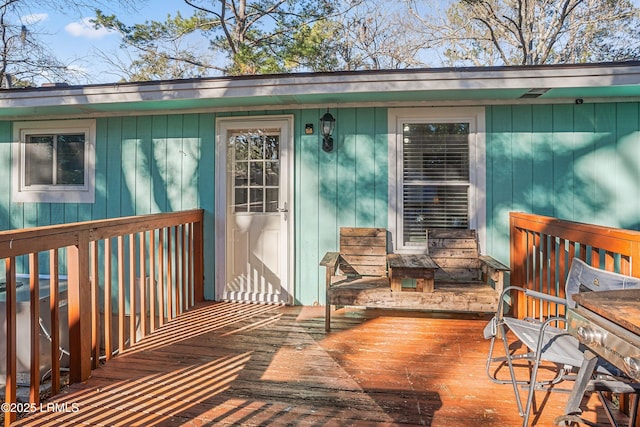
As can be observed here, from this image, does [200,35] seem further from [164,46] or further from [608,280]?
[608,280]

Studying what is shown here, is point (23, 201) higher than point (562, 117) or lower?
lower

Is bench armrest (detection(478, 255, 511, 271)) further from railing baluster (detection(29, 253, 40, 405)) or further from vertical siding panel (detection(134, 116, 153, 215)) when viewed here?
vertical siding panel (detection(134, 116, 153, 215))

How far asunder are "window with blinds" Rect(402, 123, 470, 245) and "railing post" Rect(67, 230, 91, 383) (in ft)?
9.50

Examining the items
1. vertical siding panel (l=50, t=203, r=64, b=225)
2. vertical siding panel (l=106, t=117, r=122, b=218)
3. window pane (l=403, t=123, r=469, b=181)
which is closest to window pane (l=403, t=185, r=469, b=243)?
window pane (l=403, t=123, r=469, b=181)

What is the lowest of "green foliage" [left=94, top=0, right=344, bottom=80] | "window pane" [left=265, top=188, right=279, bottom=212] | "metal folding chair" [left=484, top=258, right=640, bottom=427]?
"metal folding chair" [left=484, top=258, right=640, bottom=427]

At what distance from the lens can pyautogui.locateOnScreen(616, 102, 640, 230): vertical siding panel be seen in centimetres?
347

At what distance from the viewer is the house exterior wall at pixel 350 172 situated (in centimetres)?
351

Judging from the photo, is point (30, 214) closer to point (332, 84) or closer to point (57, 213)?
point (57, 213)

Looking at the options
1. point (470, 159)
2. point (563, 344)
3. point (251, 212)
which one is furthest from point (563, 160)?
point (251, 212)

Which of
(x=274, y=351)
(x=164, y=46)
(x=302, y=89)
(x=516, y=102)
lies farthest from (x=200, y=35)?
(x=274, y=351)

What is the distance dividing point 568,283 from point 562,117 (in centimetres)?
232

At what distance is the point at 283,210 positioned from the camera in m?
3.94

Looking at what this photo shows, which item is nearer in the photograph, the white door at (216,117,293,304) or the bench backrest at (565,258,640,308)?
the bench backrest at (565,258,640,308)

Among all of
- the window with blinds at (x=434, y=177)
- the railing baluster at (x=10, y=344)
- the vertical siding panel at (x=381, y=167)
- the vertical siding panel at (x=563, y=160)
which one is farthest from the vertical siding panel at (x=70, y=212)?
the vertical siding panel at (x=563, y=160)
